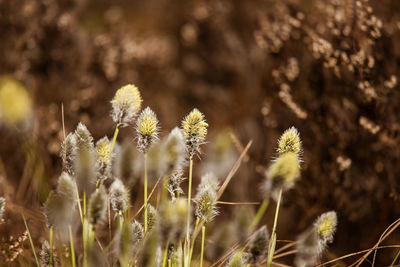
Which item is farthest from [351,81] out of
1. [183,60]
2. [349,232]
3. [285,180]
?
[183,60]

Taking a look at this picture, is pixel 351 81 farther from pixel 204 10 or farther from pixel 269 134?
pixel 204 10

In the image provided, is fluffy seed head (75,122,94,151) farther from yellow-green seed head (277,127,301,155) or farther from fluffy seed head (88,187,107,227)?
yellow-green seed head (277,127,301,155)

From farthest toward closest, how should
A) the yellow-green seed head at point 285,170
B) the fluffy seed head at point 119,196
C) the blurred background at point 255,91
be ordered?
the blurred background at point 255,91 < the fluffy seed head at point 119,196 < the yellow-green seed head at point 285,170

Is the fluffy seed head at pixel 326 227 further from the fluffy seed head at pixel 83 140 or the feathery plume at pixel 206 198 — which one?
the fluffy seed head at pixel 83 140

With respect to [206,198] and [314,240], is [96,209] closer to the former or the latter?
[206,198]

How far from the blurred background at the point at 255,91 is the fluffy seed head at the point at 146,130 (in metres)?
0.16

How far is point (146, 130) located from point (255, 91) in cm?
235

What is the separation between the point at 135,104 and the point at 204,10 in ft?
9.18

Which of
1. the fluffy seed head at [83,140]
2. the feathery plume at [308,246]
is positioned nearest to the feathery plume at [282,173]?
the feathery plume at [308,246]

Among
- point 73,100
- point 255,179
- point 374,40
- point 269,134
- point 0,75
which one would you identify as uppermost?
point 0,75

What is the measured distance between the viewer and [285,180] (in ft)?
2.52

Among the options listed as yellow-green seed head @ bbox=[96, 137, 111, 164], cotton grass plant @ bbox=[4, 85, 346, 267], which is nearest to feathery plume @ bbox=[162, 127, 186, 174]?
cotton grass plant @ bbox=[4, 85, 346, 267]

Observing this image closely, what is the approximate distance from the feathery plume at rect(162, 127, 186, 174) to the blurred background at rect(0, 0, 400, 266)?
0.13 m

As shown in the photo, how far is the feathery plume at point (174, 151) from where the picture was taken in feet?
2.78
